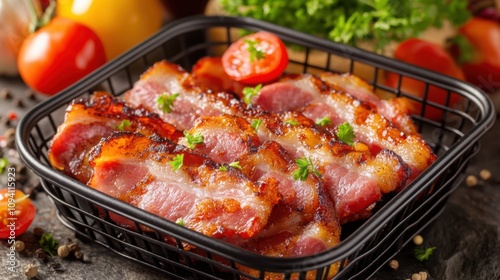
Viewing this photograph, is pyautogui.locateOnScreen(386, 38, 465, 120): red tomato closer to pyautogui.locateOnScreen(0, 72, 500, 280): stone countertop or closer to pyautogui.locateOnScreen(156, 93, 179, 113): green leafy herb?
pyautogui.locateOnScreen(0, 72, 500, 280): stone countertop

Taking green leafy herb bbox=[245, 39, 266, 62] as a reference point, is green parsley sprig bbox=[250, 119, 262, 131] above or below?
below

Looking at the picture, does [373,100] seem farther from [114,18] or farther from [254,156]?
[114,18]

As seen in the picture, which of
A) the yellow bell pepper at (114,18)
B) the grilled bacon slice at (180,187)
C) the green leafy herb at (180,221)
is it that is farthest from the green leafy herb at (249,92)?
the yellow bell pepper at (114,18)

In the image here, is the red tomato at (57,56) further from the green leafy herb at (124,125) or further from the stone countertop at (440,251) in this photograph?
the green leafy herb at (124,125)

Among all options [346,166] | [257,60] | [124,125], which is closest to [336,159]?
[346,166]

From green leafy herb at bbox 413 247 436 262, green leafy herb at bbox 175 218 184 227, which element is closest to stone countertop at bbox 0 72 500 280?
green leafy herb at bbox 413 247 436 262

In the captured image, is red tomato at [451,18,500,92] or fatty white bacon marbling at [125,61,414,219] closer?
fatty white bacon marbling at [125,61,414,219]

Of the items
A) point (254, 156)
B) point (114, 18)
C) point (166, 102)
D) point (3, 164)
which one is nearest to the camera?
point (254, 156)
